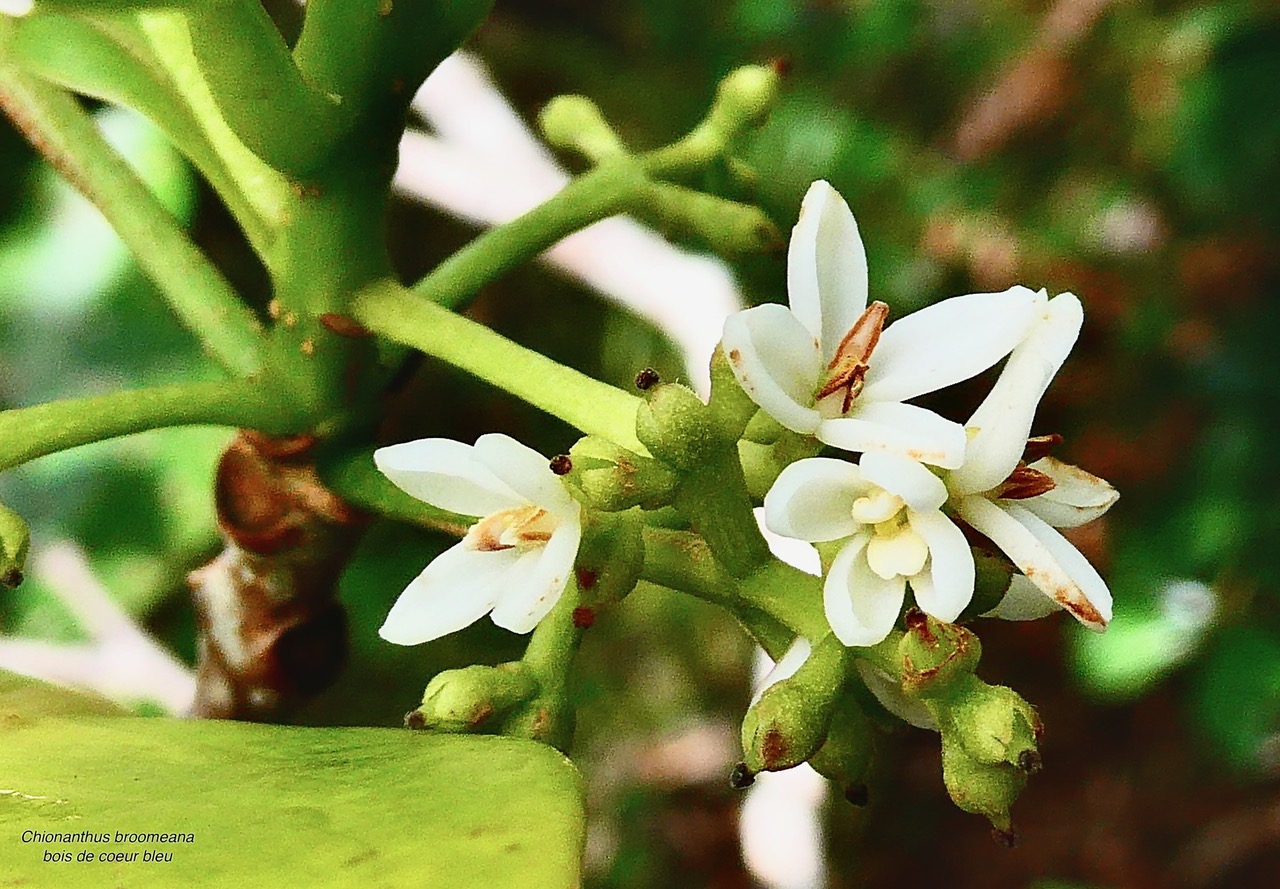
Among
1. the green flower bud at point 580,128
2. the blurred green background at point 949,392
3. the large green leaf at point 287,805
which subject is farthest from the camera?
the blurred green background at point 949,392

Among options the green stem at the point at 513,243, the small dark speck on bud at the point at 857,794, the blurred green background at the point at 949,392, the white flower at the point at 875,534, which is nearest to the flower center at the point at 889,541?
the white flower at the point at 875,534

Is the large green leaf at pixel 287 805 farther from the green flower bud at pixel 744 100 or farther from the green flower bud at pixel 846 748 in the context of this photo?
the green flower bud at pixel 744 100

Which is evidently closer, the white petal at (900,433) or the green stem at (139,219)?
the white petal at (900,433)

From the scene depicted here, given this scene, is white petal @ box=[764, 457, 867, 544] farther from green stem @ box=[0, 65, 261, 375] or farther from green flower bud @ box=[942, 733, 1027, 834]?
green stem @ box=[0, 65, 261, 375]

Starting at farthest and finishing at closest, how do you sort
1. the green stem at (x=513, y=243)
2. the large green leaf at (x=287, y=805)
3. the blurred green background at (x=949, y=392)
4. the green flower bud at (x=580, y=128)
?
1. the blurred green background at (x=949, y=392)
2. the green flower bud at (x=580, y=128)
3. the green stem at (x=513, y=243)
4. the large green leaf at (x=287, y=805)

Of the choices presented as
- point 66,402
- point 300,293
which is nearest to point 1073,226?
point 300,293

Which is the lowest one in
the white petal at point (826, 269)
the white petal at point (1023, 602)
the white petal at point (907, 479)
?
the white petal at point (1023, 602)
